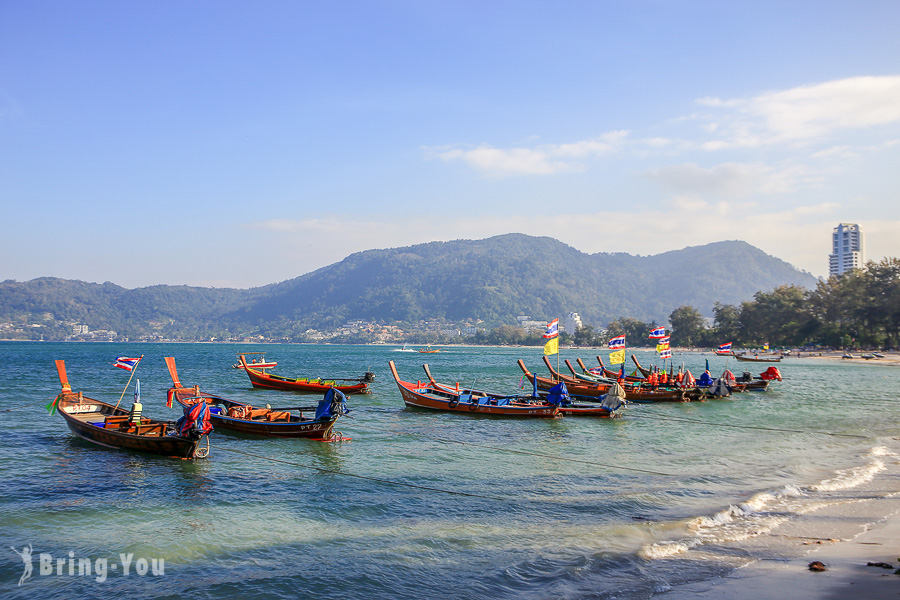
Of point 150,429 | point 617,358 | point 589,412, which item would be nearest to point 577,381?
point 617,358

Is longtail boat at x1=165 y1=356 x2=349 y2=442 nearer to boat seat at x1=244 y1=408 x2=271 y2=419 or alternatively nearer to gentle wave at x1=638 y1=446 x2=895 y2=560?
boat seat at x1=244 y1=408 x2=271 y2=419

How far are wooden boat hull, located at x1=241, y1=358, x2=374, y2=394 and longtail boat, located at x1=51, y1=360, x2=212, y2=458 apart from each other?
18417 millimetres

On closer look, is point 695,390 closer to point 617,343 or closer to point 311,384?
point 617,343

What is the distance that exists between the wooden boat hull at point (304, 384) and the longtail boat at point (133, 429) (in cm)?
1842

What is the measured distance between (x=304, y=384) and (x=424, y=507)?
29238mm

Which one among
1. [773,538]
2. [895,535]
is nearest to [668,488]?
[773,538]

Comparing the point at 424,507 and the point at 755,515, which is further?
the point at 424,507

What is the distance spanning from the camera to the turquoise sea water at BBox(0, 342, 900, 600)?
32.6 ft

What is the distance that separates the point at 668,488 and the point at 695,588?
6.71m

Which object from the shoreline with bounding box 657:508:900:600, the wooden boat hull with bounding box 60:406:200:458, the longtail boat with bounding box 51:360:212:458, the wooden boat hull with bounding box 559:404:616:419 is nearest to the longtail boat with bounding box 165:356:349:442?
the longtail boat with bounding box 51:360:212:458

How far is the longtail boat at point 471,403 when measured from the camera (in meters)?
28.8

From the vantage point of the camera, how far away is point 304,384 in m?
41.4

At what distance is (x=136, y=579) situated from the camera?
9891mm

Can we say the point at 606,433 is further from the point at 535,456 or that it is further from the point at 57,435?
the point at 57,435
